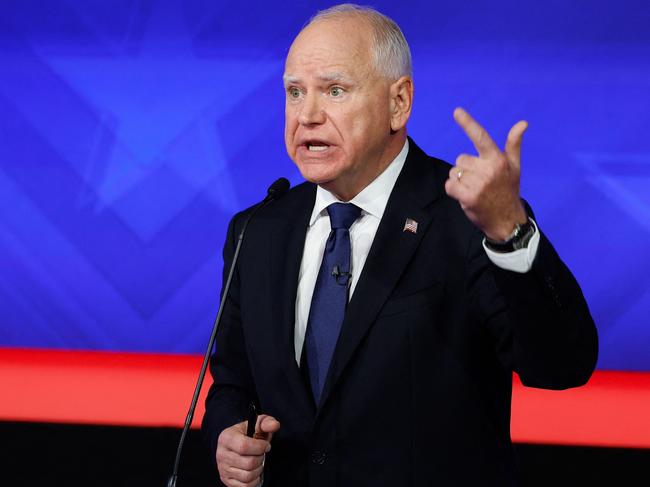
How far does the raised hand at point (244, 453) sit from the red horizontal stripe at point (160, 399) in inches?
46.2

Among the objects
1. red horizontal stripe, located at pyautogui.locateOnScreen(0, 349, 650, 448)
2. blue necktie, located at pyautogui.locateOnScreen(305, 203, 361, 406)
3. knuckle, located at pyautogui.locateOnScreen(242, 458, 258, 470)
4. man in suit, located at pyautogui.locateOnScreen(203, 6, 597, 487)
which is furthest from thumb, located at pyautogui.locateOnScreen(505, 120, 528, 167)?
red horizontal stripe, located at pyautogui.locateOnScreen(0, 349, 650, 448)

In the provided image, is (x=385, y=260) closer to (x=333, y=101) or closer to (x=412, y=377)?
(x=412, y=377)

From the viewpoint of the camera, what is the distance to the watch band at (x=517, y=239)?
4.39 ft

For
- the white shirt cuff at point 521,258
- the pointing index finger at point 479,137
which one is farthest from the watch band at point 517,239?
the pointing index finger at point 479,137

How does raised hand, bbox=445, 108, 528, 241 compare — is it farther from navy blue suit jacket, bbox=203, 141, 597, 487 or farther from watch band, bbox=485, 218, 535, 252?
navy blue suit jacket, bbox=203, 141, 597, 487

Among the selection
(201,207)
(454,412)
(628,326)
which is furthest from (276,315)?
(628,326)

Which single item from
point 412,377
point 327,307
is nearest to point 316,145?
point 327,307

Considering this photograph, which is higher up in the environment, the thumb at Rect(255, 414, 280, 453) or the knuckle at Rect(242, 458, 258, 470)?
the thumb at Rect(255, 414, 280, 453)

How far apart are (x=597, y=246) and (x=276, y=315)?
6.12 feet

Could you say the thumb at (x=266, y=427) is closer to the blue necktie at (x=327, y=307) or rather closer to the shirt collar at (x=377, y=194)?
the blue necktie at (x=327, y=307)

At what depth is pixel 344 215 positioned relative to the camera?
176 centimetres

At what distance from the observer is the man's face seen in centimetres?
170

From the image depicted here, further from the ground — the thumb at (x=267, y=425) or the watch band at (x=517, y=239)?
the watch band at (x=517, y=239)

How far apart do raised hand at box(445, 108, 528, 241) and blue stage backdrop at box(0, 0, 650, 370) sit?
1964 millimetres
